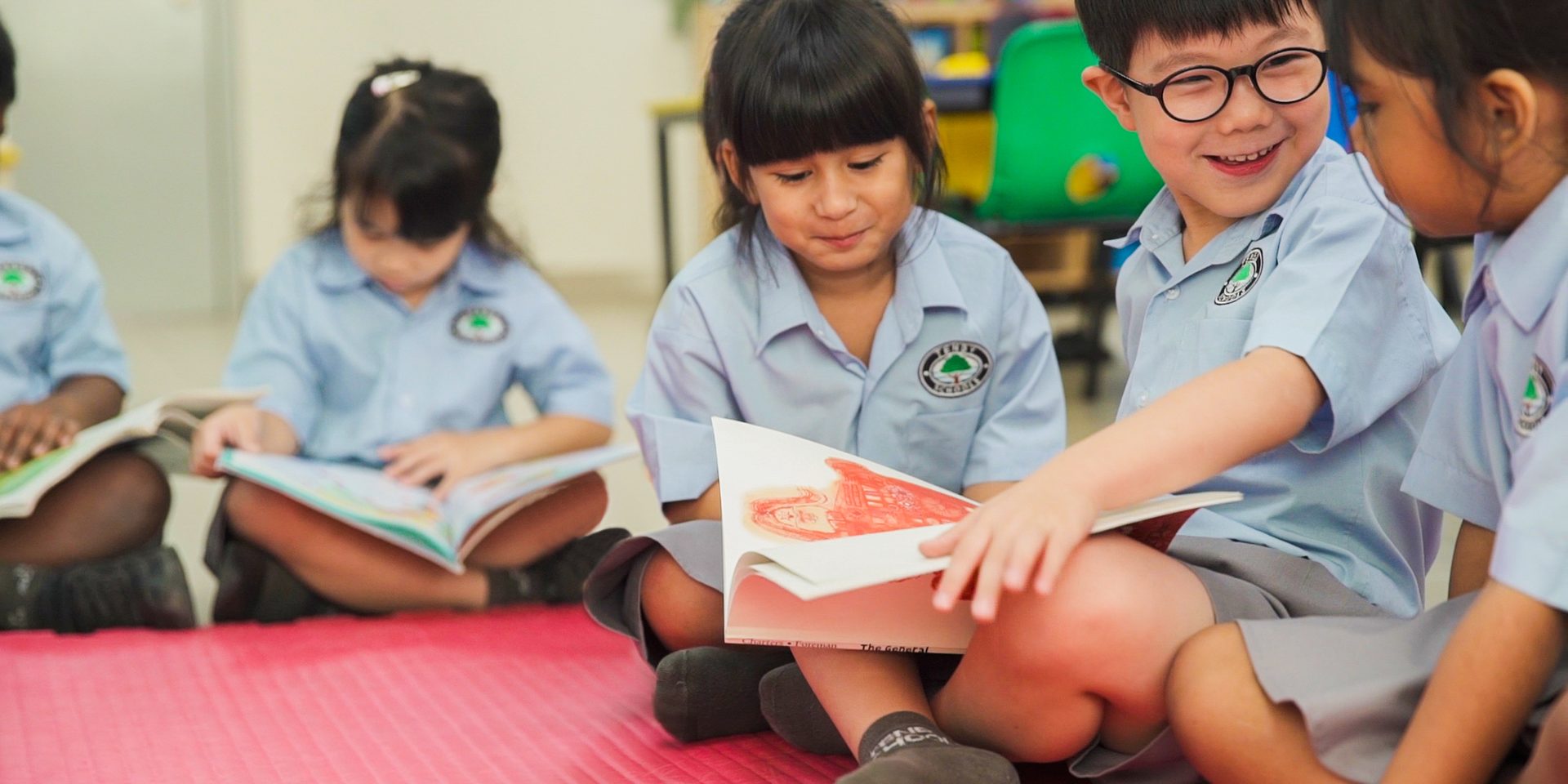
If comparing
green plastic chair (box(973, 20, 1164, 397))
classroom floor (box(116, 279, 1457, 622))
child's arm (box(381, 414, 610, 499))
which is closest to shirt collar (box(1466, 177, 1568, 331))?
classroom floor (box(116, 279, 1457, 622))

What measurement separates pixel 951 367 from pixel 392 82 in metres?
0.79

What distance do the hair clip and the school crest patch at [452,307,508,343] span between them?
0.25 metres

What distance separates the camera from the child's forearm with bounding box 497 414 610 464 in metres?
1.60

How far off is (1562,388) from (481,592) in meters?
1.07

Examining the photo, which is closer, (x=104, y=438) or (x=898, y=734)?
(x=898, y=734)

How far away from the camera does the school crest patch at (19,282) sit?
1.58 meters

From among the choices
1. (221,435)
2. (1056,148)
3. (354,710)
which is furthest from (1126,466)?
(1056,148)

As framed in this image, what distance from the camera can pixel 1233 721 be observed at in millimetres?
772

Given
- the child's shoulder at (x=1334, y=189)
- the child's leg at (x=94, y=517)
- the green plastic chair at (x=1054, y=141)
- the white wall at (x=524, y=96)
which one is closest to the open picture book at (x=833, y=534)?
the child's shoulder at (x=1334, y=189)

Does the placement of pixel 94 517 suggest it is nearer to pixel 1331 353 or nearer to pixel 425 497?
pixel 425 497

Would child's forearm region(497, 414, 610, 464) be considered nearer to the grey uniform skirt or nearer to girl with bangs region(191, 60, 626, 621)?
girl with bangs region(191, 60, 626, 621)

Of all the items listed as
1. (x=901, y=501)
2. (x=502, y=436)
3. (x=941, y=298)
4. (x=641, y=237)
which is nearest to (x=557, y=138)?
(x=641, y=237)

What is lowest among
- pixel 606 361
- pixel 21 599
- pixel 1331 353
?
pixel 606 361

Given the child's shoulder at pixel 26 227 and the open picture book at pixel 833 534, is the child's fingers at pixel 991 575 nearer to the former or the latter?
the open picture book at pixel 833 534
